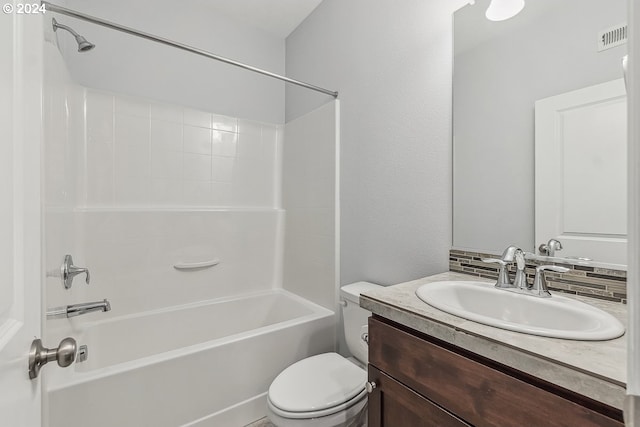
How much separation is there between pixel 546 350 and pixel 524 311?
0.38m

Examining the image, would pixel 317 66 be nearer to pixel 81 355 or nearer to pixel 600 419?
pixel 81 355

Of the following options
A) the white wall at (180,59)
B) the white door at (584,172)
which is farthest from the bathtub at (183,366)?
the white wall at (180,59)

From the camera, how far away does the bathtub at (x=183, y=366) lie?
1.16 metres

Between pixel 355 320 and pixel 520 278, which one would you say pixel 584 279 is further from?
pixel 355 320

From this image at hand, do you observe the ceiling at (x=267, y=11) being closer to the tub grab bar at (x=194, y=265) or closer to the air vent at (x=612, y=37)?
the air vent at (x=612, y=37)

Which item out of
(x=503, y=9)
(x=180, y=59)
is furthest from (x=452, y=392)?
(x=180, y=59)

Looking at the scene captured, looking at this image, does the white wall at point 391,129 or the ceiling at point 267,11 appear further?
the ceiling at point 267,11

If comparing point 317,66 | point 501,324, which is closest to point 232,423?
point 501,324

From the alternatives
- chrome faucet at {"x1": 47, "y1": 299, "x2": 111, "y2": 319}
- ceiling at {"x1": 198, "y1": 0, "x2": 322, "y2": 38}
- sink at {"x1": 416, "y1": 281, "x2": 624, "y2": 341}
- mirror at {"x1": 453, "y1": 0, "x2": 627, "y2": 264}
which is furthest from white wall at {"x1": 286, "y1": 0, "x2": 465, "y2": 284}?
chrome faucet at {"x1": 47, "y1": 299, "x2": 111, "y2": 319}

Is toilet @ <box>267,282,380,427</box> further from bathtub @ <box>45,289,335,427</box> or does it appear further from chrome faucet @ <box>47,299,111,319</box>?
chrome faucet @ <box>47,299,111,319</box>

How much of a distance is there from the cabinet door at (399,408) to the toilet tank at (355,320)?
53 centimetres

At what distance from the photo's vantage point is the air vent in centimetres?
84

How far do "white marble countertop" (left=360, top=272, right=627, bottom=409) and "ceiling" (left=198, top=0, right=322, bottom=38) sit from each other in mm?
2260

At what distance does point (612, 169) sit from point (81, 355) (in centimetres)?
173
